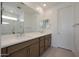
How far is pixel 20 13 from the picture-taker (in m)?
2.71

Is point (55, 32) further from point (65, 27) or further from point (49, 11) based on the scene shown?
point (49, 11)

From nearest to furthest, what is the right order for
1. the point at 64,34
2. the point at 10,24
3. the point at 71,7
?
the point at 10,24
the point at 71,7
the point at 64,34

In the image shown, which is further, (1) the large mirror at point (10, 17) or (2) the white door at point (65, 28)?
(2) the white door at point (65, 28)

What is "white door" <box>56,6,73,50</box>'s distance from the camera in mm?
4113

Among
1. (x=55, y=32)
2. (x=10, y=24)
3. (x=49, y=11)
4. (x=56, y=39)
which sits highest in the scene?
(x=49, y=11)

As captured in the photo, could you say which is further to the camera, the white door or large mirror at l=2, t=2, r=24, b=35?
the white door

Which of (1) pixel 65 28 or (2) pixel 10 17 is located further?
(1) pixel 65 28

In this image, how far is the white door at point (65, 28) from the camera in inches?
162

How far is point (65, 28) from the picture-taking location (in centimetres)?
435

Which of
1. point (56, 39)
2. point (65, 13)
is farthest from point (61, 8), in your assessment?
point (56, 39)

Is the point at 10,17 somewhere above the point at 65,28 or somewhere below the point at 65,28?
above

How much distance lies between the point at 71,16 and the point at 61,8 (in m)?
0.71

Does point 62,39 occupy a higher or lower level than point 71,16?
lower

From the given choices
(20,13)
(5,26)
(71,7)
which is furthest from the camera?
(71,7)
